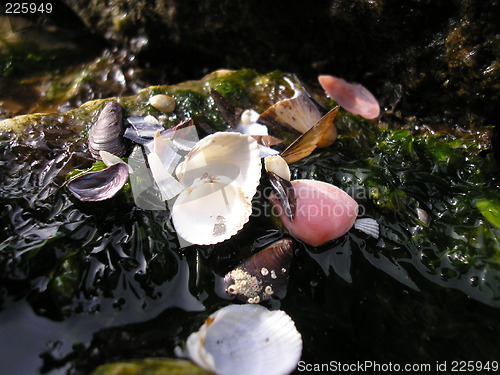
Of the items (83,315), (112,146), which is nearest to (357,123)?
(112,146)

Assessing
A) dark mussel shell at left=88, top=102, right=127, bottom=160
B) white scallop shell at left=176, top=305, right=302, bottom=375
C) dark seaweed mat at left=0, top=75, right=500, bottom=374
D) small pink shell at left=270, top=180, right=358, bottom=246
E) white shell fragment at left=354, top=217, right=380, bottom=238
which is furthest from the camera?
dark mussel shell at left=88, top=102, right=127, bottom=160

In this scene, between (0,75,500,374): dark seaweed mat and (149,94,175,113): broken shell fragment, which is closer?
(0,75,500,374): dark seaweed mat

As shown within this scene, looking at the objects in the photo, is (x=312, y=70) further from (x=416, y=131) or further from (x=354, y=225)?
(x=354, y=225)

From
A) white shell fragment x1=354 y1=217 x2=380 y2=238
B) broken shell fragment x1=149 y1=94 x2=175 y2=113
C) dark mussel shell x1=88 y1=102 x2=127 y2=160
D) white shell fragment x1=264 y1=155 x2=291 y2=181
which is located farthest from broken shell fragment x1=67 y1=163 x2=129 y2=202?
white shell fragment x1=354 y1=217 x2=380 y2=238

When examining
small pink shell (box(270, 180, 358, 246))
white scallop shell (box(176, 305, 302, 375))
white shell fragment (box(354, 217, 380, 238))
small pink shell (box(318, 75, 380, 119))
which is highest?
small pink shell (box(318, 75, 380, 119))

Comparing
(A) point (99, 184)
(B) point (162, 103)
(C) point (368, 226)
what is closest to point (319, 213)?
(C) point (368, 226)

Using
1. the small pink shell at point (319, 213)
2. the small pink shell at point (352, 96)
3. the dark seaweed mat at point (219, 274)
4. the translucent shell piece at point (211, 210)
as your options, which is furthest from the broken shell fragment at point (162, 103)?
the small pink shell at point (352, 96)

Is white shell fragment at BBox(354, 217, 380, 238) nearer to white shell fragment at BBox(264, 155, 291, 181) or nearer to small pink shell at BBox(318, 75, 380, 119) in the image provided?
white shell fragment at BBox(264, 155, 291, 181)
